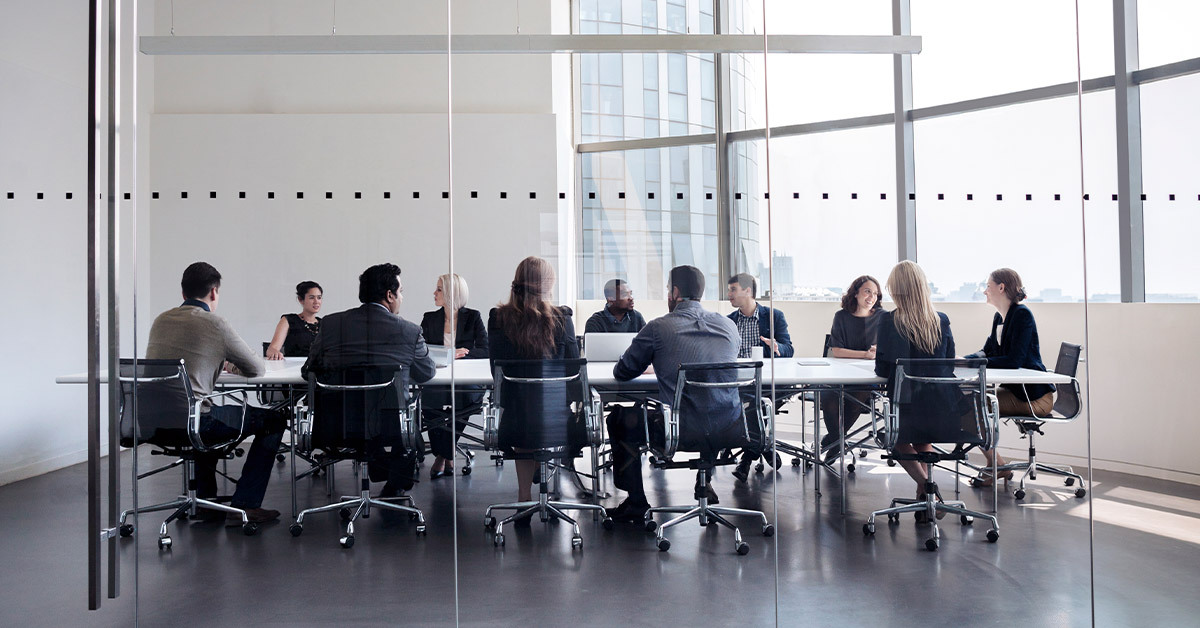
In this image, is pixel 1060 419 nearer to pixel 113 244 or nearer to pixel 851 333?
pixel 851 333

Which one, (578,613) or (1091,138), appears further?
(1091,138)

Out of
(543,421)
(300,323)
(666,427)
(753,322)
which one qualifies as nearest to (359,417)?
(300,323)

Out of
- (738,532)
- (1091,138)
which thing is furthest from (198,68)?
(1091,138)

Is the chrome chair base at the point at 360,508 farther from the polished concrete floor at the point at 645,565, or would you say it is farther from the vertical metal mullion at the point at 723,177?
the vertical metal mullion at the point at 723,177

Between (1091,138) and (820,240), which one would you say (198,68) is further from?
(1091,138)

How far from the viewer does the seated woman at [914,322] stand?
323 centimetres

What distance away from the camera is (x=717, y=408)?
3402 millimetres

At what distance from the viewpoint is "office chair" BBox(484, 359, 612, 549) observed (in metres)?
3.18

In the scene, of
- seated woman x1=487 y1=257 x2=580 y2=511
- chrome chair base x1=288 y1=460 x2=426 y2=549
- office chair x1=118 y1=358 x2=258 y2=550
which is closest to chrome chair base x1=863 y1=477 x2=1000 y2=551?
seated woman x1=487 y1=257 x2=580 y2=511

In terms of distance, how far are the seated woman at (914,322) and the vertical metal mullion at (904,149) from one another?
89 mm

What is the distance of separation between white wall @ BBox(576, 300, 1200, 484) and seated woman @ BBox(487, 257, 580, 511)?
0.11 m

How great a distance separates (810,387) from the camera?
10.5 ft

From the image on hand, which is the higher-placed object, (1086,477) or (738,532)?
(1086,477)

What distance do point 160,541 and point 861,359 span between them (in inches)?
119
